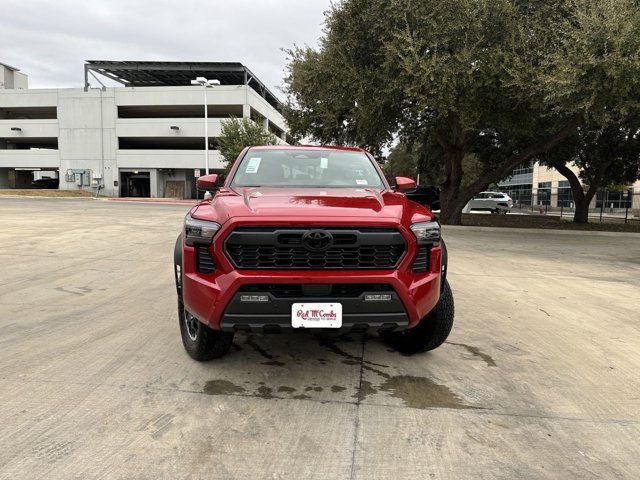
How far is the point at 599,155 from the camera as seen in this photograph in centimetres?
2373

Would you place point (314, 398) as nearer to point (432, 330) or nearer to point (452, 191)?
point (432, 330)

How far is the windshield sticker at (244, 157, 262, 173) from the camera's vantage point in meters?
4.61

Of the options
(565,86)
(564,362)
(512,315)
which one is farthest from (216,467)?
(565,86)

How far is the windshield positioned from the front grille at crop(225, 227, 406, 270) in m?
1.18

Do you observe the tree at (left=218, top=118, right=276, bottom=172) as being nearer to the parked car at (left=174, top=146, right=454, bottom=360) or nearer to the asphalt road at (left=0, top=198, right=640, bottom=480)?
the asphalt road at (left=0, top=198, right=640, bottom=480)

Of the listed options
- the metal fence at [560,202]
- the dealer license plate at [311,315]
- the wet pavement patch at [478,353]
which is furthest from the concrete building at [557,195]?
the dealer license plate at [311,315]

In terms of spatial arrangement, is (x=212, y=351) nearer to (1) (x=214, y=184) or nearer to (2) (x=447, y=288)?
(1) (x=214, y=184)

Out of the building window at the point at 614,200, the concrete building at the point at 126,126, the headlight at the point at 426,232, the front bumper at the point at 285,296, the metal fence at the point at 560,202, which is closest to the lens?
the front bumper at the point at 285,296

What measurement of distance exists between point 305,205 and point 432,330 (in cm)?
151

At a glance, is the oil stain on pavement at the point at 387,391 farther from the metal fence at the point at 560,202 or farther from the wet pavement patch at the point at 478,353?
the metal fence at the point at 560,202

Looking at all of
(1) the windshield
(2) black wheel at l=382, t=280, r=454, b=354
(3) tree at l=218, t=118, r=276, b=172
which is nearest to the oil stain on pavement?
(2) black wheel at l=382, t=280, r=454, b=354

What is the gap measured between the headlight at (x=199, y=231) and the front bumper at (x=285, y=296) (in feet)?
0.19

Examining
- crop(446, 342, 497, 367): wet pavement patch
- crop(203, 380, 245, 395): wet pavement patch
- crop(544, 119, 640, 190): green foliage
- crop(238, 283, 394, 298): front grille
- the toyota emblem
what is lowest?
crop(203, 380, 245, 395): wet pavement patch

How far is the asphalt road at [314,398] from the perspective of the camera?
2.62 meters
